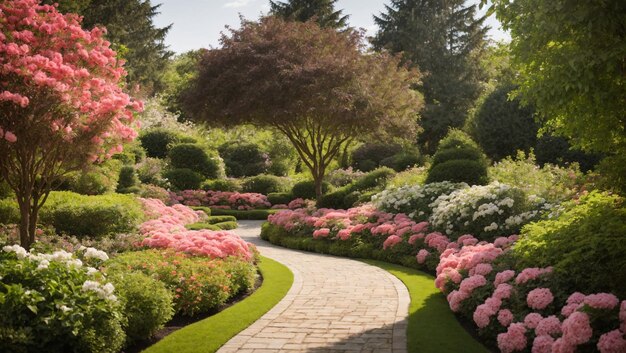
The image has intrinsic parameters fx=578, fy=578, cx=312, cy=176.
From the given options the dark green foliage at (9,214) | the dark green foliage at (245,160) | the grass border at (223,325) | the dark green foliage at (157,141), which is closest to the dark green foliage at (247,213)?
the dark green foliage at (245,160)

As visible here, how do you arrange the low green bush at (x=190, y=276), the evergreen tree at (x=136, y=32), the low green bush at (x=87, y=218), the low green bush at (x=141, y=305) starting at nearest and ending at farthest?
the low green bush at (x=141, y=305) < the low green bush at (x=190, y=276) < the low green bush at (x=87, y=218) < the evergreen tree at (x=136, y=32)

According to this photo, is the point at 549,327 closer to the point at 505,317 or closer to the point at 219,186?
the point at 505,317

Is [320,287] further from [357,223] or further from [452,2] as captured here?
[452,2]

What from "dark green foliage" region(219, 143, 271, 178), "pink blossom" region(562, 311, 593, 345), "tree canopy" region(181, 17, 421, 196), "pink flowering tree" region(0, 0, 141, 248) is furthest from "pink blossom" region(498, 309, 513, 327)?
"dark green foliage" region(219, 143, 271, 178)

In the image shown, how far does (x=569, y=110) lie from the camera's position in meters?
6.52

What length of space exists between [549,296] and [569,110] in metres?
2.09

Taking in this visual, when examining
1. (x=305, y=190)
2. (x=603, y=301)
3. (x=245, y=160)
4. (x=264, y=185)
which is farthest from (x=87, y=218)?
(x=245, y=160)

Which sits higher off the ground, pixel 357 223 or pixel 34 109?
pixel 34 109

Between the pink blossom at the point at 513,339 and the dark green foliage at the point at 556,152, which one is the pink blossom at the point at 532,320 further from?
the dark green foliage at the point at 556,152

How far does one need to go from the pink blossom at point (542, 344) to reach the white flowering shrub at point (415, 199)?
784cm

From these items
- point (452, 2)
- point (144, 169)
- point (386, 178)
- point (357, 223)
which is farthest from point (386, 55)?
point (452, 2)

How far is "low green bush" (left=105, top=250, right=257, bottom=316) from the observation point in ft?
25.5

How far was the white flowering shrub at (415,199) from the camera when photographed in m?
14.0

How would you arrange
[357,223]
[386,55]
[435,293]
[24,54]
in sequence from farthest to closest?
1. [386,55]
2. [357,223]
3. [435,293]
4. [24,54]
